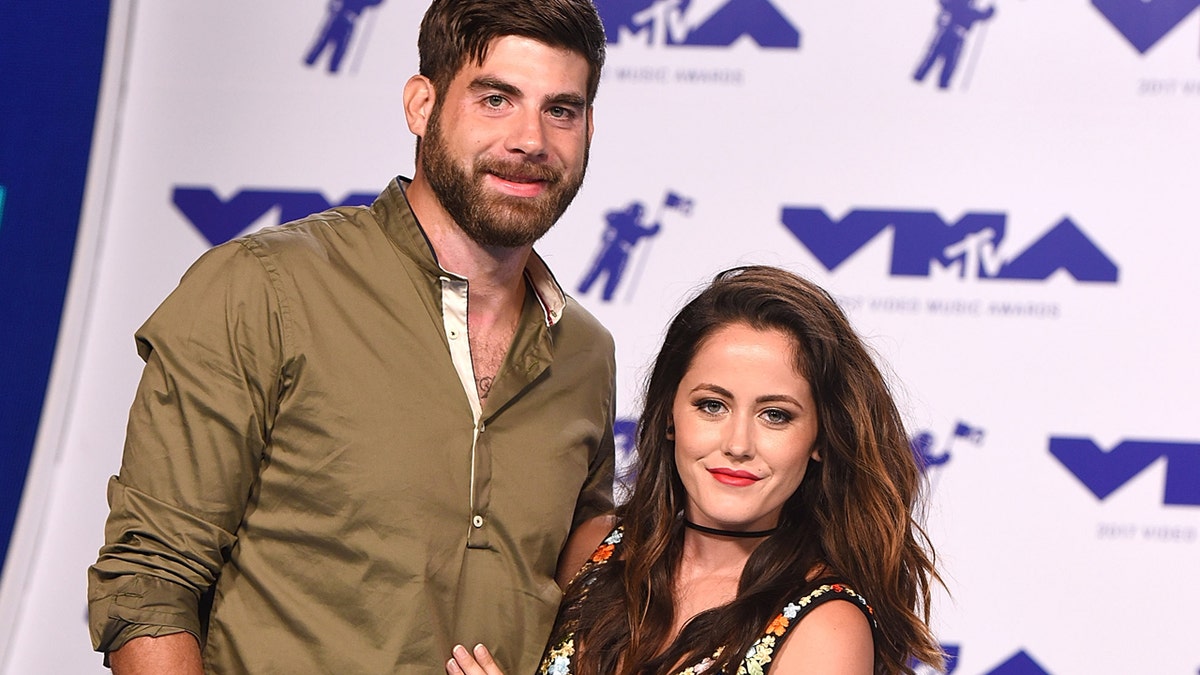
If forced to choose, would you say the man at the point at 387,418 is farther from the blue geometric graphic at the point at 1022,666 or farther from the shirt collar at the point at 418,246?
the blue geometric graphic at the point at 1022,666

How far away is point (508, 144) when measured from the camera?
76.9 inches

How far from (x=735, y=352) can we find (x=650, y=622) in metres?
0.40

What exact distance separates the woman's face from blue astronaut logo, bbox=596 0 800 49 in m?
1.72

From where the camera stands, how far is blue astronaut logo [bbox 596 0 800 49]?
3.53m

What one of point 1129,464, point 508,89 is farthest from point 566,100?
point 1129,464

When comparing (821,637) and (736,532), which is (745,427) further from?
(821,637)

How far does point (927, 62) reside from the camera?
11.4 feet

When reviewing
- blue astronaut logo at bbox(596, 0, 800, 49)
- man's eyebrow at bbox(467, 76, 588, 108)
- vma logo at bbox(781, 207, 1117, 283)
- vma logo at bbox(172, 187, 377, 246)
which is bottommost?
vma logo at bbox(172, 187, 377, 246)

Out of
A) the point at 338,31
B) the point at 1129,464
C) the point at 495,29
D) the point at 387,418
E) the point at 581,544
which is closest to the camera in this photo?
the point at 387,418

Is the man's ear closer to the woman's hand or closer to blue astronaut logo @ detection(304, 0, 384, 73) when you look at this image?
the woman's hand

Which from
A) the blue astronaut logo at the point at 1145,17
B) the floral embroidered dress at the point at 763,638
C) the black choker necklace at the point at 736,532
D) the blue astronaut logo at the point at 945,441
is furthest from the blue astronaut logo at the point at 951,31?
the floral embroidered dress at the point at 763,638

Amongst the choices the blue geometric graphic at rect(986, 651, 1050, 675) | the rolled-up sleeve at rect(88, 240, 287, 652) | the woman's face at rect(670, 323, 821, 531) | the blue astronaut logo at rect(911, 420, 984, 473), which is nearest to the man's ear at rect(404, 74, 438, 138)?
the rolled-up sleeve at rect(88, 240, 287, 652)

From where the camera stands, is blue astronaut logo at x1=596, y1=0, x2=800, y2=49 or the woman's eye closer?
the woman's eye

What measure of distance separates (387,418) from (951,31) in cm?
214
